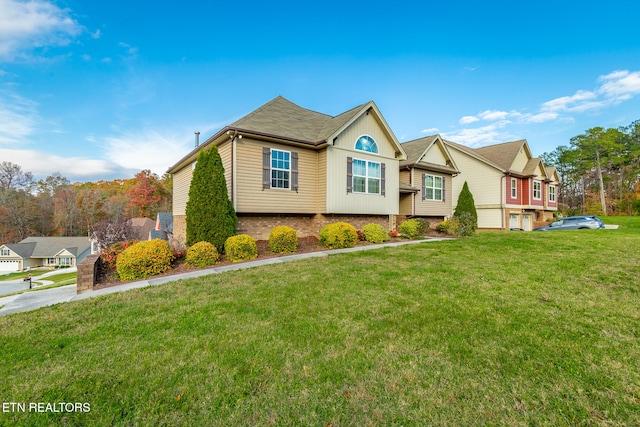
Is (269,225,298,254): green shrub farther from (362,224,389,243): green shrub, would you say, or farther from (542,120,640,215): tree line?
A: (542,120,640,215): tree line

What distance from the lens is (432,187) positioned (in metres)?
17.9

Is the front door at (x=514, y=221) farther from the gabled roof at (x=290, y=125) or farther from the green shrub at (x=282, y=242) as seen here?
the green shrub at (x=282, y=242)

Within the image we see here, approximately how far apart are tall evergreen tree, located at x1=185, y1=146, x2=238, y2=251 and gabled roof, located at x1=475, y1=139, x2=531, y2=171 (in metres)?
23.1

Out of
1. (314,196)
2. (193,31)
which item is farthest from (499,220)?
(193,31)

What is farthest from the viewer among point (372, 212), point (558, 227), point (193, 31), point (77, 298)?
point (558, 227)

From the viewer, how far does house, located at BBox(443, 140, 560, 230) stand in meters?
22.7

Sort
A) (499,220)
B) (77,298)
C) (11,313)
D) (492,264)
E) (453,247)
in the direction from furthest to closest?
(499,220), (453,247), (492,264), (77,298), (11,313)

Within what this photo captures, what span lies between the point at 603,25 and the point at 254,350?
20.4 m

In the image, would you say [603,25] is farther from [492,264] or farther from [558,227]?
[492,264]

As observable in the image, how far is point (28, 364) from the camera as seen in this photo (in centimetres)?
304

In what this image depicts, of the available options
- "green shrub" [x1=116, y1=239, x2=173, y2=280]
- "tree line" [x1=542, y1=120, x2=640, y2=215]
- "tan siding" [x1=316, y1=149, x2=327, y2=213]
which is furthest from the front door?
"green shrub" [x1=116, y1=239, x2=173, y2=280]

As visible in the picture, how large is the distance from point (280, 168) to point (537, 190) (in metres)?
26.2

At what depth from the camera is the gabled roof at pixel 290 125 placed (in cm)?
1088

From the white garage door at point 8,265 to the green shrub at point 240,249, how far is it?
47.0 meters
